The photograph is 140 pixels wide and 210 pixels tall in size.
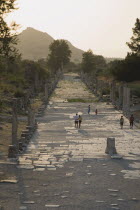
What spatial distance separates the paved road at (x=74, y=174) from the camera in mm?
11258

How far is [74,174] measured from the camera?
46.9 ft

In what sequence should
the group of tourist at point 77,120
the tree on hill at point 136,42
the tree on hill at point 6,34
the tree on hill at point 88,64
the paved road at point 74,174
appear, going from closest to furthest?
the paved road at point 74,174
the tree on hill at point 6,34
the group of tourist at point 77,120
the tree on hill at point 136,42
the tree on hill at point 88,64

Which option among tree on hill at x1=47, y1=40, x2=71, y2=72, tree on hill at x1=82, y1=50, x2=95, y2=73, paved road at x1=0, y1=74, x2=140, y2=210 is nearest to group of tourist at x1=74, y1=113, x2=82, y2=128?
paved road at x1=0, y1=74, x2=140, y2=210

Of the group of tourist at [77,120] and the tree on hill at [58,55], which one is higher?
the tree on hill at [58,55]

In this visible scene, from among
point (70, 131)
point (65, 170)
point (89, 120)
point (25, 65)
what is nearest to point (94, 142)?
point (70, 131)

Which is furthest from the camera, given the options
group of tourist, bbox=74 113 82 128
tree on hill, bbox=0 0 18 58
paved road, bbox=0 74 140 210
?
group of tourist, bbox=74 113 82 128

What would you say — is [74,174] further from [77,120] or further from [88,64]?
[88,64]

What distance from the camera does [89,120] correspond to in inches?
1403

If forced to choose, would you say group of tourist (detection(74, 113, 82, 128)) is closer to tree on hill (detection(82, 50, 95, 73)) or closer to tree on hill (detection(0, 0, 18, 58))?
tree on hill (detection(0, 0, 18, 58))

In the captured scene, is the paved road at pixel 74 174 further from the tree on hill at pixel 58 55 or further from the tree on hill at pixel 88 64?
the tree on hill at pixel 58 55

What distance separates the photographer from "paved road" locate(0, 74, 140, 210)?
36.9ft

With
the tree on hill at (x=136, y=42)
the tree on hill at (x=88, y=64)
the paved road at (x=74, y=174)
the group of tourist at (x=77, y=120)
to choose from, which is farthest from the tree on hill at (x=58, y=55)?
the paved road at (x=74, y=174)

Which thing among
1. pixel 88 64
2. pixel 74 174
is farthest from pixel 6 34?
pixel 88 64

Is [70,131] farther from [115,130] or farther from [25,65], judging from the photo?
[25,65]
